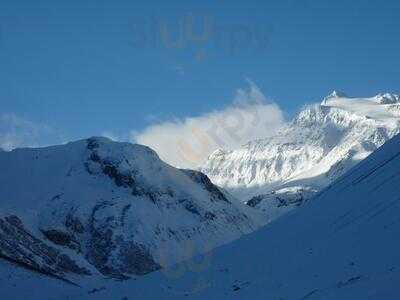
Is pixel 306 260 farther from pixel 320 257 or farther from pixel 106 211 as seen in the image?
pixel 106 211

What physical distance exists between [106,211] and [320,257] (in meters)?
119

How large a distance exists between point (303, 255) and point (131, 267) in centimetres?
9904

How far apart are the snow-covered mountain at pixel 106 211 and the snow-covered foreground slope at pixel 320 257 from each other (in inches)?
2484

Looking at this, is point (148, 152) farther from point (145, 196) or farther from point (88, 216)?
point (88, 216)

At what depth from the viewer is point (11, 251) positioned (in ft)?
338

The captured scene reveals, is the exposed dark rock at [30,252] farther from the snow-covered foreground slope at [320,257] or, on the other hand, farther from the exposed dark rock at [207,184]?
the exposed dark rock at [207,184]

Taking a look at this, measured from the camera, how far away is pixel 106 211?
15188cm

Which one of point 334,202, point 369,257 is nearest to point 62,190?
point 334,202

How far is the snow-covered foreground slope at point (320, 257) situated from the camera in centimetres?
2970

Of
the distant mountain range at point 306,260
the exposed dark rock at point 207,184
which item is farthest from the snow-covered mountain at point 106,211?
the distant mountain range at point 306,260

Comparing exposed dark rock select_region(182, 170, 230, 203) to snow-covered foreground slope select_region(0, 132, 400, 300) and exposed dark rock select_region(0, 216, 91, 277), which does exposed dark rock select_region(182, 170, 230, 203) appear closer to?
exposed dark rock select_region(0, 216, 91, 277)

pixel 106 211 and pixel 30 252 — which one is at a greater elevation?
pixel 106 211

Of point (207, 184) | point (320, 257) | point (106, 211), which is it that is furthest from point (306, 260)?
point (207, 184)

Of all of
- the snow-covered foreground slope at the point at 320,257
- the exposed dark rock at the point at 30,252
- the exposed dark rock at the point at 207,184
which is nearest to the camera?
the snow-covered foreground slope at the point at 320,257
